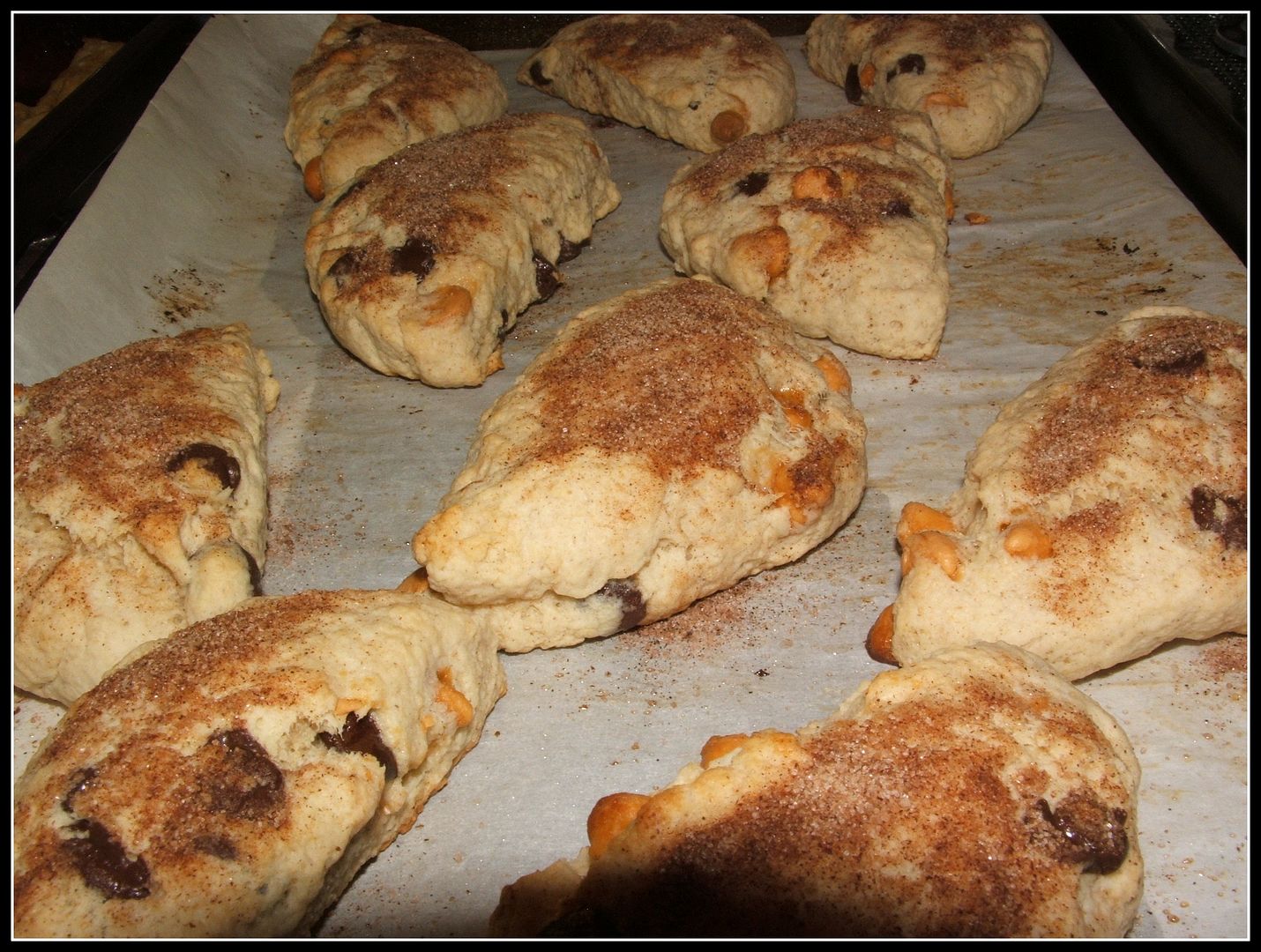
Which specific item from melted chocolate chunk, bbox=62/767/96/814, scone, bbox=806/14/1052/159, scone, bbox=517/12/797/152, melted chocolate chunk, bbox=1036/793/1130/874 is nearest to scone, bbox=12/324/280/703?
melted chocolate chunk, bbox=62/767/96/814

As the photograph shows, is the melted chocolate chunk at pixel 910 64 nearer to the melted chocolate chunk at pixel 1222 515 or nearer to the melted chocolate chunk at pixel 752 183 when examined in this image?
the melted chocolate chunk at pixel 752 183

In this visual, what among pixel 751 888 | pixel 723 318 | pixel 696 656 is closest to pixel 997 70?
pixel 723 318

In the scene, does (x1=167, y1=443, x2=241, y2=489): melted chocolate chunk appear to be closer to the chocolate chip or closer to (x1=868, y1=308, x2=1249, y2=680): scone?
(x1=868, y1=308, x2=1249, y2=680): scone

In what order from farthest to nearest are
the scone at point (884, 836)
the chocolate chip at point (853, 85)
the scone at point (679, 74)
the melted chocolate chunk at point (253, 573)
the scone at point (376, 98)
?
the chocolate chip at point (853, 85) → the scone at point (679, 74) → the scone at point (376, 98) → the melted chocolate chunk at point (253, 573) → the scone at point (884, 836)

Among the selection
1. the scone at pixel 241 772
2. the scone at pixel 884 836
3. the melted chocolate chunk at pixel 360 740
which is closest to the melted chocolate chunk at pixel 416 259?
the scone at pixel 241 772

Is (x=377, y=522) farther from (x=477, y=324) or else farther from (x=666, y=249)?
(x=666, y=249)

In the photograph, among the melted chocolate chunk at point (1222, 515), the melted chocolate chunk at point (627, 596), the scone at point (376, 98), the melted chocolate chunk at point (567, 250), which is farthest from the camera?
the scone at point (376, 98)
